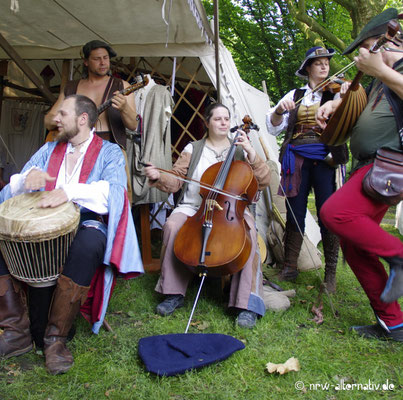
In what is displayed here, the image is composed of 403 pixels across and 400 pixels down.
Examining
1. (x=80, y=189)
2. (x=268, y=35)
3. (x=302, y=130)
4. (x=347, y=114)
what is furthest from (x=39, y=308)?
(x=268, y=35)

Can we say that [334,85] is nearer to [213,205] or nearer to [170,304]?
[213,205]

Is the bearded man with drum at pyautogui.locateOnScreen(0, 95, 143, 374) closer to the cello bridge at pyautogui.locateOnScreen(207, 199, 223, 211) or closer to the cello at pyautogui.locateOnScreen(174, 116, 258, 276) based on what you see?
the cello at pyautogui.locateOnScreen(174, 116, 258, 276)

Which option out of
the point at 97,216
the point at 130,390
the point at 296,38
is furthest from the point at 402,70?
the point at 296,38

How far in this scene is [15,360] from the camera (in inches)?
81.8

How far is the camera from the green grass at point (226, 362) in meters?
1.84

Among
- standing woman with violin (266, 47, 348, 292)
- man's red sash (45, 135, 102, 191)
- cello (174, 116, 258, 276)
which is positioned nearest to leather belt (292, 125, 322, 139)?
standing woman with violin (266, 47, 348, 292)

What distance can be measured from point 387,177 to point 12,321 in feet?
6.54

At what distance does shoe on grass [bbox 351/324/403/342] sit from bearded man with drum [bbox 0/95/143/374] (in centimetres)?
131

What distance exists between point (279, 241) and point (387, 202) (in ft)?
6.43

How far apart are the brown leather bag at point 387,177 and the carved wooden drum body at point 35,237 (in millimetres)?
1462

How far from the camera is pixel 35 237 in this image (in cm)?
190

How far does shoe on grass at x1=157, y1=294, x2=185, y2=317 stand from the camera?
2.71 meters

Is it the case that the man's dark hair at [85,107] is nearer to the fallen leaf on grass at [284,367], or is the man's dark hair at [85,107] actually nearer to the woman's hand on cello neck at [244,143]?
the woman's hand on cello neck at [244,143]

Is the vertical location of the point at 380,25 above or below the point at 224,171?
above
